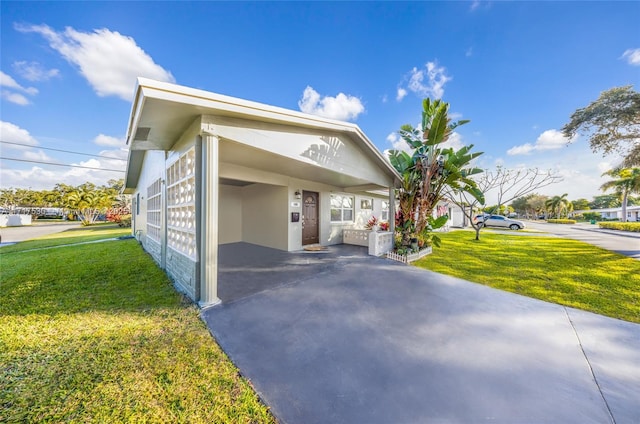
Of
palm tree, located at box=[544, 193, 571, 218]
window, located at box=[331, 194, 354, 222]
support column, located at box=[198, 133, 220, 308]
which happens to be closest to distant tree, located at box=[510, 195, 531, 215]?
palm tree, located at box=[544, 193, 571, 218]

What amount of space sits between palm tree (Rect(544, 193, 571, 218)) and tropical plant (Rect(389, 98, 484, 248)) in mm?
46373

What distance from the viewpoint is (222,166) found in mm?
6949

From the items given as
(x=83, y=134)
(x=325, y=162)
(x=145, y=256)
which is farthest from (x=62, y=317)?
(x=83, y=134)

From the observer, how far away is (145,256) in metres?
8.30

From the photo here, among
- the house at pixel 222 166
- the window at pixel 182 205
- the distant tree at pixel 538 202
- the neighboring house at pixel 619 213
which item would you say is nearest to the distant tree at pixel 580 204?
the neighboring house at pixel 619 213

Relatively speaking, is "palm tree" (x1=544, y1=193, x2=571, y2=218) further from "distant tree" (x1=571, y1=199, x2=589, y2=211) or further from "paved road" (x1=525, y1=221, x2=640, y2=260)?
"paved road" (x1=525, y1=221, x2=640, y2=260)

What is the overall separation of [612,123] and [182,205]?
51.9 ft

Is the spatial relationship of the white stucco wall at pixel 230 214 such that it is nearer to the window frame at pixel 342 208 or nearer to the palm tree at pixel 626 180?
the window frame at pixel 342 208

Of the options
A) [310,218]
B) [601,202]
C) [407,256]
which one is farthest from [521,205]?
[310,218]

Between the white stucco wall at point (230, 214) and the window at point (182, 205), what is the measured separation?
5.15 meters

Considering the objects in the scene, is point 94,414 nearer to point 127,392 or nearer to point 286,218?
point 127,392

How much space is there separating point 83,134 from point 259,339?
93.1 ft

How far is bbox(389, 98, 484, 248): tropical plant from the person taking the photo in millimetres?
7684

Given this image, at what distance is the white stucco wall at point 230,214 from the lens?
1107cm
